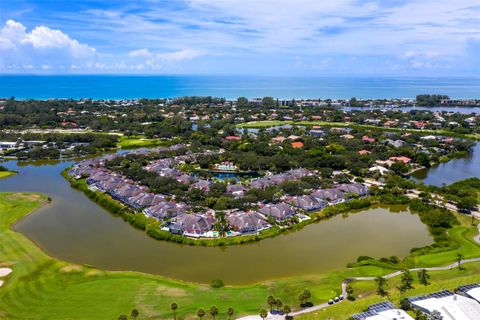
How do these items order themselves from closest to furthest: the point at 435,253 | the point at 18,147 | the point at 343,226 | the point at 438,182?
the point at 435,253 < the point at 343,226 < the point at 438,182 < the point at 18,147

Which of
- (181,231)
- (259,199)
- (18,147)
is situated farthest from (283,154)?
(18,147)

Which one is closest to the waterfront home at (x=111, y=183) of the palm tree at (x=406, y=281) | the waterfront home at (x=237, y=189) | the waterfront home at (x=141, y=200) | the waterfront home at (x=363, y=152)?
the waterfront home at (x=141, y=200)

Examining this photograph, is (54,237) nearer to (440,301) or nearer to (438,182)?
(440,301)

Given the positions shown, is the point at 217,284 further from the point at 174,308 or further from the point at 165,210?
the point at 165,210

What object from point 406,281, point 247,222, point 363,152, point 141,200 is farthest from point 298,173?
point 406,281

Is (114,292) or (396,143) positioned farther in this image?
(396,143)

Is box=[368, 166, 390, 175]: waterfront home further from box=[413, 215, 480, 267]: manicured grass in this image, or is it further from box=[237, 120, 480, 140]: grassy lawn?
box=[237, 120, 480, 140]: grassy lawn
